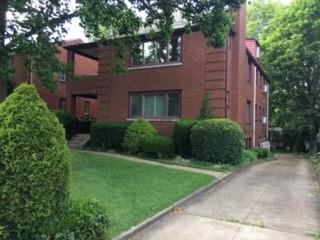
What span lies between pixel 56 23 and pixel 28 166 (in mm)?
10615

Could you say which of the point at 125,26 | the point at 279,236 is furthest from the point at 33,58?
the point at 279,236

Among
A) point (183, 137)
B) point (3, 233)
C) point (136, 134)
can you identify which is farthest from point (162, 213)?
point (136, 134)

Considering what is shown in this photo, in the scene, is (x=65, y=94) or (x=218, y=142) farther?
(x=65, y=94)

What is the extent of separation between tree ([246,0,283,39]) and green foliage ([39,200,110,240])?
50.7m

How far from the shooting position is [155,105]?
21297mm

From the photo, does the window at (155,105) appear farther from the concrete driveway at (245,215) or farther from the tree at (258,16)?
the tree at (258,16)

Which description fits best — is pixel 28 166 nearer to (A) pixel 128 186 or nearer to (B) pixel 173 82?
(A) pixel 128 186

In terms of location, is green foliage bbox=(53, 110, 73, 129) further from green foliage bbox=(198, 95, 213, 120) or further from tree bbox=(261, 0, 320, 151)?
tree bbox=(261, 0, 320, 151)

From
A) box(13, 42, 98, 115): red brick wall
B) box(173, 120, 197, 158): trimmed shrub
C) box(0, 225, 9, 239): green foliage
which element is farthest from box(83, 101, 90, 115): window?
box(0, 225, 9, 239): green foliage

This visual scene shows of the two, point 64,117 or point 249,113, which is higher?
point 249,113

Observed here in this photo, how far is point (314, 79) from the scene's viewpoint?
36.3m

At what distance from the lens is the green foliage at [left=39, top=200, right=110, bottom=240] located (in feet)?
17.5

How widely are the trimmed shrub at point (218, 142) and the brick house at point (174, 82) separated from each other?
229cm

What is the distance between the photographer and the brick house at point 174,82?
19797mm
